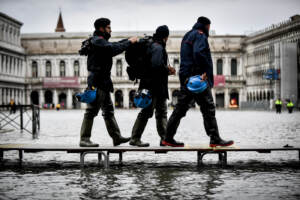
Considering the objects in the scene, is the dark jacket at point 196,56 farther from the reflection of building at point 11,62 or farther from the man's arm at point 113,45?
the reflection of building at point 11,62

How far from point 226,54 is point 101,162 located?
80733 mm

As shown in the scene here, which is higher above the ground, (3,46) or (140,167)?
(3,46)

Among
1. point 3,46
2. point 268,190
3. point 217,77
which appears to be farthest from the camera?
point 217,77

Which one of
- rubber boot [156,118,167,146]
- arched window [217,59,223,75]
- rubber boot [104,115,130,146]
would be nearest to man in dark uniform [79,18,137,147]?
rubber boot [104,115,130,146]

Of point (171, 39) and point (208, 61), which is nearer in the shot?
point (208, 61)

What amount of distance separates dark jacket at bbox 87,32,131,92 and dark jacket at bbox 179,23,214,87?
0.84 meters

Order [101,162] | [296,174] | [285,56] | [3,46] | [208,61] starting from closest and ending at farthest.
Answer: [296,174], [208,61], [101,162], [285,56], [3,46]

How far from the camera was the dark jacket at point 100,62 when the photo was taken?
28.2 ft

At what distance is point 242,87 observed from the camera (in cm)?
8725

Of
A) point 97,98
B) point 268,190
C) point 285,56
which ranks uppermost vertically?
point 285,56

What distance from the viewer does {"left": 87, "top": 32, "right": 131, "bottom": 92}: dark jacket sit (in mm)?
8602

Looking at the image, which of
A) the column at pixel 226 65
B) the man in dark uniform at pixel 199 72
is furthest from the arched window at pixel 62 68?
the man in dark uniform at pixel 199 72

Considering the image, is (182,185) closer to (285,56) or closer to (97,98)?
(97,98)

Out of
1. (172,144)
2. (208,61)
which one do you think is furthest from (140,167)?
(208,61)
